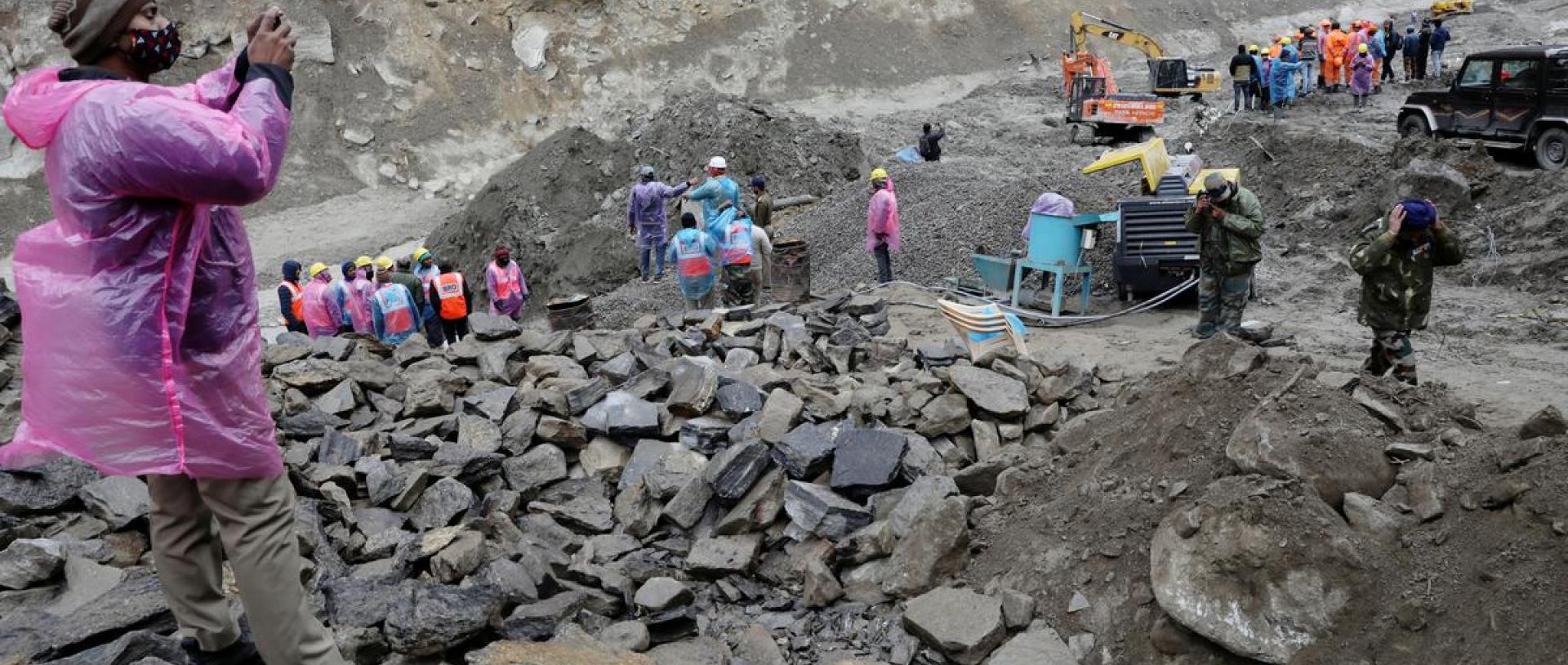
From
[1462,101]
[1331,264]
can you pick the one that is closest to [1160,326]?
[1331,264]

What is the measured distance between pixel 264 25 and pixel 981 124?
22681 mm

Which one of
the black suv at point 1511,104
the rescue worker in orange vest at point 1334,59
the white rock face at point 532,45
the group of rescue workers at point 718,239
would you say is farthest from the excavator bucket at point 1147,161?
the white rock face at point 532,45

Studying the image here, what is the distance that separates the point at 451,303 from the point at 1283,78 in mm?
18301

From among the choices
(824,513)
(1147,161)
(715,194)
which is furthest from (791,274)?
(824,513)

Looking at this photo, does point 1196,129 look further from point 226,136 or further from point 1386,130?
point 226,136

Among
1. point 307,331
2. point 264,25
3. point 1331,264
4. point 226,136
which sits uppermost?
point 264,25

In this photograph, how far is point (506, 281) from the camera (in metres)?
11.6

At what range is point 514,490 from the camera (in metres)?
5.82

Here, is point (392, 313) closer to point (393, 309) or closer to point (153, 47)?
point (393, 309)

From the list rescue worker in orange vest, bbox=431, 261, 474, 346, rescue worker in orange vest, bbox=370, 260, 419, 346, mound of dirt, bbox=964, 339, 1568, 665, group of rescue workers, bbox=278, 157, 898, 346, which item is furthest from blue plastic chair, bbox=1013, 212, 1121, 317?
rescue worker in orange vest, bbox=370, 260, 419, 346

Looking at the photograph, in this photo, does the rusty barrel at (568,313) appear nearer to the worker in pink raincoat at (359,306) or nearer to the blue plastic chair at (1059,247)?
the worker in pink raincoat at (359,306)

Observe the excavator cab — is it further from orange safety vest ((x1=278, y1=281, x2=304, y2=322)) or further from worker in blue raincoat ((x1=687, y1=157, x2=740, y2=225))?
orange safety vest ((x1=278, y1=281, x2=304, y2=322))

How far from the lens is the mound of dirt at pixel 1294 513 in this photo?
12.7 ft

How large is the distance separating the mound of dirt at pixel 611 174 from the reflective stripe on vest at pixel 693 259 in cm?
502
